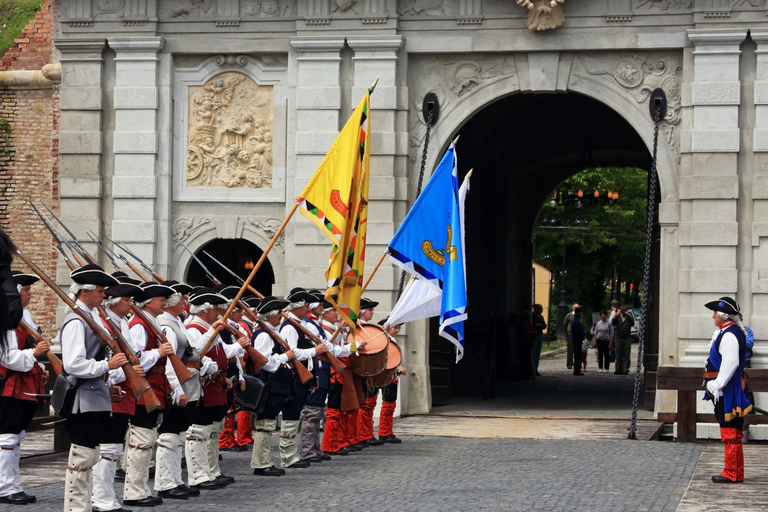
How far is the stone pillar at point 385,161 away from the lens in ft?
64.0

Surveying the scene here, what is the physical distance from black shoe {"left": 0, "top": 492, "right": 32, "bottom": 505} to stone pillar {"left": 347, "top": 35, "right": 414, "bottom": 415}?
8.88 meters

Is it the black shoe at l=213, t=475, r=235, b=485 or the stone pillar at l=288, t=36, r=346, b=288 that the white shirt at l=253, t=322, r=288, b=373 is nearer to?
the black shoe at l=213, t=475, r=235, b=485

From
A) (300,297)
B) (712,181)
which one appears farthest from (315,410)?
(712,181)

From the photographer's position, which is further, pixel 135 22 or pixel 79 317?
pixel 135 22

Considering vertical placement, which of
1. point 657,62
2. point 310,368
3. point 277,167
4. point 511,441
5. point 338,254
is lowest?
point 511,441

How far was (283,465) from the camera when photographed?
545 inches

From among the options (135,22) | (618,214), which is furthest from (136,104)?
(618,214)

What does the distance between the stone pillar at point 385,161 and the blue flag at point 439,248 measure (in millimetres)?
3793

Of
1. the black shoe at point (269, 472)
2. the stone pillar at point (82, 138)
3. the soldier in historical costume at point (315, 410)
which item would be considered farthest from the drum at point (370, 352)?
the stone pillar at point (82, 138)

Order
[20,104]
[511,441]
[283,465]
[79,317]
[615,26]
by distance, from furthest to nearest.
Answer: [20,104] → [615,26] → [511,441] → [283,465] → [79,317]

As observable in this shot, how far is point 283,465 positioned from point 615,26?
9252 mm

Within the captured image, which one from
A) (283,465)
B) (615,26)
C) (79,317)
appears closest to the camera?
(79,317)

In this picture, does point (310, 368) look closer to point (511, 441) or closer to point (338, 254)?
point (338, 254)

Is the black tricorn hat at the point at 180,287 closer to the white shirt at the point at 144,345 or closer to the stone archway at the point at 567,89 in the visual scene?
the white shirt at the point at 144,345
